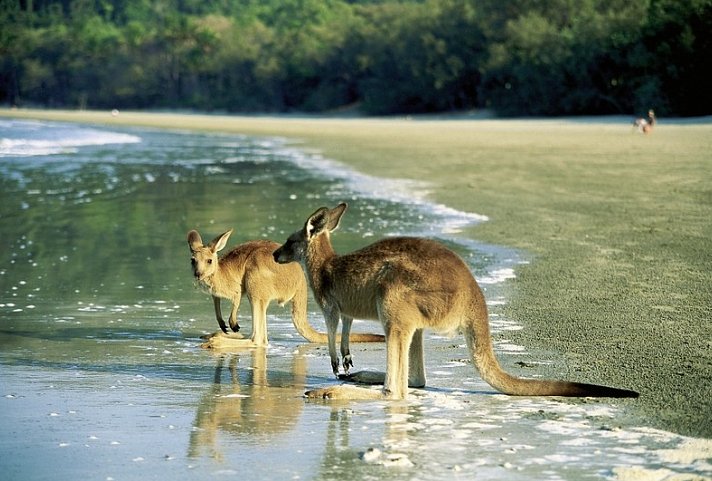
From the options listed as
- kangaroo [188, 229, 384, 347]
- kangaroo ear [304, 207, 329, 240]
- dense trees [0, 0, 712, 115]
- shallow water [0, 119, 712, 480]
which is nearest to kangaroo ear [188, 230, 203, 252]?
kangaroo [188, 229, 384, 347]

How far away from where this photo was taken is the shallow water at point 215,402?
4.47m

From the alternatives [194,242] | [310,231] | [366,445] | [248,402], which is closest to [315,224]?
[310,231]

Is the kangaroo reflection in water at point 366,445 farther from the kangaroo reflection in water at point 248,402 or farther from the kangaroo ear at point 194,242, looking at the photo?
the kangaroo ear at point 194,242

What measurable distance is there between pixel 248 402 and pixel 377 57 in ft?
205

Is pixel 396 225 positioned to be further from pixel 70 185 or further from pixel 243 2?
pixel 243 2

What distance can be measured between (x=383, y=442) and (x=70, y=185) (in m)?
14.6

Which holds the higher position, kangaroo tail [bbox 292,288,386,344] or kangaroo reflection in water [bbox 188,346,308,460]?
kangaroo tail [bbox 292,288,386,344]

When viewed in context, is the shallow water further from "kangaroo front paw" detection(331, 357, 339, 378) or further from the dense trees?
the dense trees

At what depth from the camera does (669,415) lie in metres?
5.10

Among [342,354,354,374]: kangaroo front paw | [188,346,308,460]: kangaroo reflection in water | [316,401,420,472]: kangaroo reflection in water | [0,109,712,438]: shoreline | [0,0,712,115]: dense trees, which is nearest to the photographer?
[316,401,420,472]: kangaroo reflection in water

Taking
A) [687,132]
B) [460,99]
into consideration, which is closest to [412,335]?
[687,132]

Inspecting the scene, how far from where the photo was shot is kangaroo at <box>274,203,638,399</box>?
534cm

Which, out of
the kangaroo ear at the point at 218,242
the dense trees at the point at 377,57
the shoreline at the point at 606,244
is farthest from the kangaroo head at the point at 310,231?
the dense trees at the point at 377,57

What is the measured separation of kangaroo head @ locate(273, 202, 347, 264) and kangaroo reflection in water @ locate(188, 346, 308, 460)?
2.09ft
